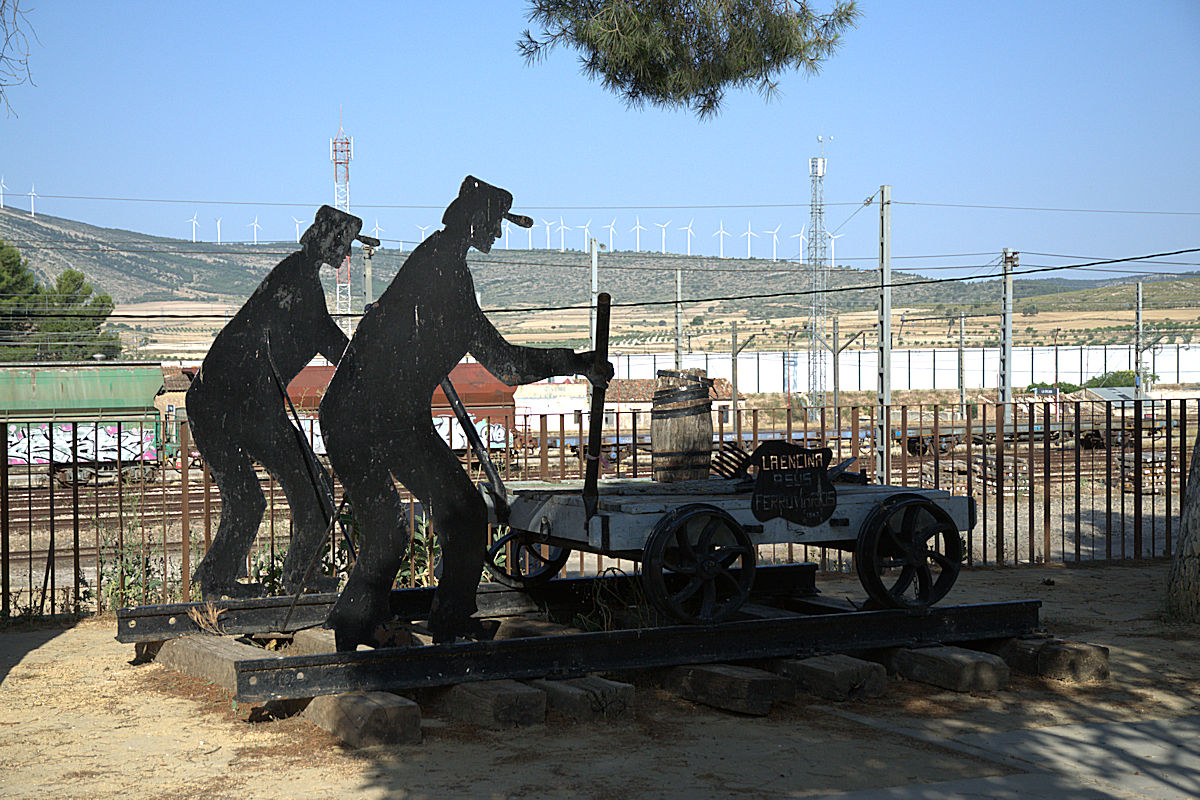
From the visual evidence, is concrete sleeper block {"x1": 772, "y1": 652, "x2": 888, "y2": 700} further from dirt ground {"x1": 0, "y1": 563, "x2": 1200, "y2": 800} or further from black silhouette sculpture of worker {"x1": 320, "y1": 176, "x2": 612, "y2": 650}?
black silhouette sculpture of worker {"x1": 320, "y1": 176, "x2": 612, "y2": 650}

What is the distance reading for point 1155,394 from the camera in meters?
55.8

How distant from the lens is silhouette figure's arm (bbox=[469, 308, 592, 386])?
6.36 metres

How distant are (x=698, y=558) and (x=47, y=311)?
203 ft

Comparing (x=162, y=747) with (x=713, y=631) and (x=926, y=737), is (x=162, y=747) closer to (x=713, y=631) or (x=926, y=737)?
(x=713, y=631)

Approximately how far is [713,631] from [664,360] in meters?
69.4

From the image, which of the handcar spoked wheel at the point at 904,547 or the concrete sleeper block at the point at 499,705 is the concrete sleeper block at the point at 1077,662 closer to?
the handcar spoked wheel at the point at 904,547

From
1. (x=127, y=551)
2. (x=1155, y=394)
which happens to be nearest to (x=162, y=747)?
(x=127, y=551)

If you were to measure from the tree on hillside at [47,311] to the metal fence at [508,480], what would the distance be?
35.2m

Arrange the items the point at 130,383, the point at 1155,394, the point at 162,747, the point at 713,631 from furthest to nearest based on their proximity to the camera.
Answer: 1. the point at 1155,394
2. the point at 130,383
3. the point at 713,631
4. the point at 162,747

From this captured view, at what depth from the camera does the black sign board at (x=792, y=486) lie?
22.2 feet

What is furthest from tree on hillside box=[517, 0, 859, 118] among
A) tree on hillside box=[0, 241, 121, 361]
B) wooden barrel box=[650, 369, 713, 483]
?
tree on hillside box=[0, 241, 121, 361]

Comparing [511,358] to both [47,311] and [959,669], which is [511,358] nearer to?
[959,669]

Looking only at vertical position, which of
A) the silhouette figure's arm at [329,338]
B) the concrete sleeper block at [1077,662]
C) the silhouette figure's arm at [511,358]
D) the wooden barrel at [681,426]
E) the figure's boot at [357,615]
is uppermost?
the silhouette figure's arm at [329,338]

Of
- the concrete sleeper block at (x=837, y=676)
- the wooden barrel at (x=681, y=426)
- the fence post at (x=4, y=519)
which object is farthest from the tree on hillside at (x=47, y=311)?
the concrete sleeper block at (x=837, y=676)
